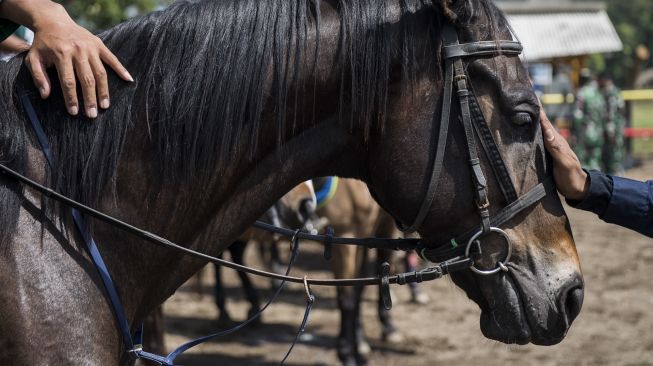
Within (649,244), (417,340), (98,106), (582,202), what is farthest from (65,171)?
(649,244)

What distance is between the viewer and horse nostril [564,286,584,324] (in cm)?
199

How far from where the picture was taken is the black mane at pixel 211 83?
177cm

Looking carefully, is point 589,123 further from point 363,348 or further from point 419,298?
point 363,348

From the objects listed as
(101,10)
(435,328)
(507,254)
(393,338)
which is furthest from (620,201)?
(101,10)

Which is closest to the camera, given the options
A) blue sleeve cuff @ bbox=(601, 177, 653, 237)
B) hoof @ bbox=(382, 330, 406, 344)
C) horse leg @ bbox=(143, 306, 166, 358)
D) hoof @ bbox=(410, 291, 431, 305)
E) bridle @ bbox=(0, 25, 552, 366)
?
bridle @ bbox=(0, 25, 552, 366)

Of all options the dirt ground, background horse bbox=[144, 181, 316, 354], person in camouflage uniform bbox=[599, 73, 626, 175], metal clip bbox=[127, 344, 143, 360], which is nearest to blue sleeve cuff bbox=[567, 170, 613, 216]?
metal clip bbox=[127, 344, 143, 360]

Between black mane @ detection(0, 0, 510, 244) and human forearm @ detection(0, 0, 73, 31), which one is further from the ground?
human forearm @ detection(0, 0, 73, 31)

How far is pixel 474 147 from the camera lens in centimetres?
190

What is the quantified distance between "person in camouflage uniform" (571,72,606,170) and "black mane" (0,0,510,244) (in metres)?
12.6

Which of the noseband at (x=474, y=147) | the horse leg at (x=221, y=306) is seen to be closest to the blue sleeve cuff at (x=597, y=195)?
the noseband at (x=474, y=147)

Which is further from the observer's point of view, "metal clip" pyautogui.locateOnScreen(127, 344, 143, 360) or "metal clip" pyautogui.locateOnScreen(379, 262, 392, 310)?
"metal clip" pyautogui.locateOnScreen(379, 262, 392, 310)

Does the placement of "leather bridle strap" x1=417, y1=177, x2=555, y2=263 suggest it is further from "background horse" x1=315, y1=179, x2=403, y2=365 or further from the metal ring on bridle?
"background horse" x1=315, y1=179, x2=403, y2=365

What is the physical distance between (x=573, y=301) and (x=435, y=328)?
15.1ft

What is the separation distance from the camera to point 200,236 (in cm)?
196
